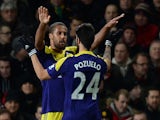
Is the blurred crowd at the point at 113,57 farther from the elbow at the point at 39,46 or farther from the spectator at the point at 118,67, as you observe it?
the elbow at the point at 39,46

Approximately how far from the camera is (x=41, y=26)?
995 centimetres

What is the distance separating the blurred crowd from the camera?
13383mm

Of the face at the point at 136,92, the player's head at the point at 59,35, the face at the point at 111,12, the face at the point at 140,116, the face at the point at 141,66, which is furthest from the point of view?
the face at the point at 111,12

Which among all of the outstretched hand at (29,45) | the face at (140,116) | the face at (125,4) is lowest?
the face at (140,116)

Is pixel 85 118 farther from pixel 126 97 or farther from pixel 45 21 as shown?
pixel 126 97

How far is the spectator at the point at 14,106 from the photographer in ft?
43.8

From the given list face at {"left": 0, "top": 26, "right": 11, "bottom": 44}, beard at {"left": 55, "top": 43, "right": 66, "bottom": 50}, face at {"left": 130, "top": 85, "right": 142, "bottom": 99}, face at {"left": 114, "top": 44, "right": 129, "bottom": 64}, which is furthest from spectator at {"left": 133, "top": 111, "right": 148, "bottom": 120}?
face at {"left": 0, "top": 26, "right": 11, "bottom": 44}

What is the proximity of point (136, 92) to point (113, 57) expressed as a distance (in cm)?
109

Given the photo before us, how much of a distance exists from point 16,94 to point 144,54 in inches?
103

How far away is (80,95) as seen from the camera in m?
9.57

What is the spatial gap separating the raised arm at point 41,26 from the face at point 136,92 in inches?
154

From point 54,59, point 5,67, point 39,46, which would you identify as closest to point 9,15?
point 5,67

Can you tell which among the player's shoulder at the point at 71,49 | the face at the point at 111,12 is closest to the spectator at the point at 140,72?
the face at the point at 111,12

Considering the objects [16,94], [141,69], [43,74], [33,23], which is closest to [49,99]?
[43,74]
